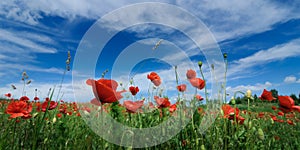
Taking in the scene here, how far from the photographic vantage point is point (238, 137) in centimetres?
187

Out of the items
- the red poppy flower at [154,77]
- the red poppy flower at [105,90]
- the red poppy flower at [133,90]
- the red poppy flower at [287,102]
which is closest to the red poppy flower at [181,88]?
the red poppy flower at [154,77]

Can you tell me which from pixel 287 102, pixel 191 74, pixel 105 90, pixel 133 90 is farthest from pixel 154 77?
pixel 287 102

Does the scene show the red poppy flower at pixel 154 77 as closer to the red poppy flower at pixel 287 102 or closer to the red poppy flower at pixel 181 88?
the red poppy flower at pixel 181 88

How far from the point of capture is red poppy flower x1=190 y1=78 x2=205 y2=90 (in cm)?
205

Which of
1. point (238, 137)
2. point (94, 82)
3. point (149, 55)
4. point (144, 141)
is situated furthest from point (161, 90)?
point (94, 82)

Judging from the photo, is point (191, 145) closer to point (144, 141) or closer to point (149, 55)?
point (144, 141)

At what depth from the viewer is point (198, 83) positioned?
A: 2059 millimetres

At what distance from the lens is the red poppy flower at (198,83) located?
2049 mm

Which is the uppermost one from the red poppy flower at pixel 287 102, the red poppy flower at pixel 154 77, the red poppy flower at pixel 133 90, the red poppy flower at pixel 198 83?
the red poppy flower at pixel 154 77

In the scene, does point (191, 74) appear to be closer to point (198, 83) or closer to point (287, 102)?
point (198, 83)

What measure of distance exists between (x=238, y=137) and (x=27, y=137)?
6.65 feet

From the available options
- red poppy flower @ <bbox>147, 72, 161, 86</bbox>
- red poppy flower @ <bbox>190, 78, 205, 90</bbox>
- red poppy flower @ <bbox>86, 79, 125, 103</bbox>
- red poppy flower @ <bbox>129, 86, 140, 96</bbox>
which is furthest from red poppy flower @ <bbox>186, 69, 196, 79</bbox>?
red poppy flower @ <bbox>86, 79, 125, 103</bbox>

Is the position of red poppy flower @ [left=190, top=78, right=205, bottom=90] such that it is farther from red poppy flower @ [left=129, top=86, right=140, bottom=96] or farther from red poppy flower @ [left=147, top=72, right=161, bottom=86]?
red poppy flower @ [left=129, top=86, right=140, bottom=96]

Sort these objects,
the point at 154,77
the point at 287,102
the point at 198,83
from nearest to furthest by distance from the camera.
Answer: the point at 198,83
the point at 287,102
the point at 154,77
